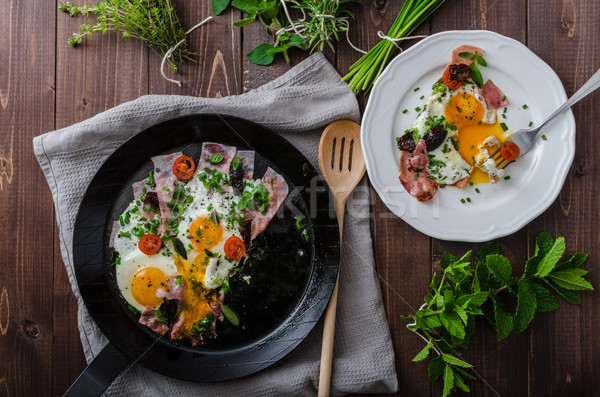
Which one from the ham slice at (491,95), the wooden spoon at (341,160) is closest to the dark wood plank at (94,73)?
the wooden spoon at (341,160)

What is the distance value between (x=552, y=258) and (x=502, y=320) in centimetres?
46

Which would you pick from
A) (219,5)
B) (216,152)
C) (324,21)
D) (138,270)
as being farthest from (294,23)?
(138,270)

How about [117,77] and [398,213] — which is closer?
[398,213]

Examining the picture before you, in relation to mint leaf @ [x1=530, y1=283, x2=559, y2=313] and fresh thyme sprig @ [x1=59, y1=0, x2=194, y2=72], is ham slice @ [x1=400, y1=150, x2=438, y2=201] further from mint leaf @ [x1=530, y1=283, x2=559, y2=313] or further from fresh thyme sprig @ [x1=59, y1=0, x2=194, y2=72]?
fresh thyme sprig @ [x1=59, y1=0, x2=194, y2=72]

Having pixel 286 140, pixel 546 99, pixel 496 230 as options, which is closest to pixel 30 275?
pixel 286 140

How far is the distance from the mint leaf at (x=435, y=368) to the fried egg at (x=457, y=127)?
1.04m

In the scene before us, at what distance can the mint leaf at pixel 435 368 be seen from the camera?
103 inches

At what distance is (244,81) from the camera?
2.85 m

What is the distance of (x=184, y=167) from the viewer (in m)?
2.73

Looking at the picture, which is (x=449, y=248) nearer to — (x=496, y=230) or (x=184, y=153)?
(x=496, y=230)

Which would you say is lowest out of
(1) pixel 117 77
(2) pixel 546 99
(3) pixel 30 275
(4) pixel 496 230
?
(3) pixel 30 275

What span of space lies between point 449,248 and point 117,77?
7.68ft

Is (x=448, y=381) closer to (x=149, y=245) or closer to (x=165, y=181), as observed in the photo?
(x=149, y=245)

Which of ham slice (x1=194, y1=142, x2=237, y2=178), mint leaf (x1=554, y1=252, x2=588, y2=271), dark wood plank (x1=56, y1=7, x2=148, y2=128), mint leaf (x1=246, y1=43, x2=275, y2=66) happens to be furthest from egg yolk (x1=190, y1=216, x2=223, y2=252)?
mint leaf (x1=554, y1=252, x2=588, y2=271)
